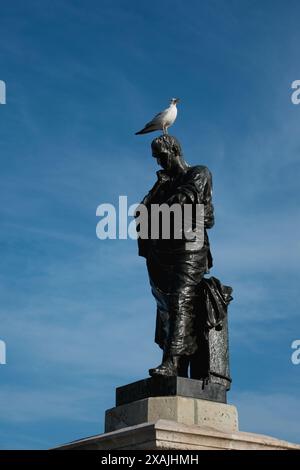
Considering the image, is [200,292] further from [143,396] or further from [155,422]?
[155,422]

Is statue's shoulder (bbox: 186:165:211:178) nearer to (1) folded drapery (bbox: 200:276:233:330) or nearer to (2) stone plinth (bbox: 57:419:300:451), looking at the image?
(1) folded drapery (bbox: 200:276:233:330)

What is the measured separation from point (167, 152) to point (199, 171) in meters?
0.57

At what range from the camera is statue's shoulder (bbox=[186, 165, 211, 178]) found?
405 inches

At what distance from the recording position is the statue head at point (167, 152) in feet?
34.8

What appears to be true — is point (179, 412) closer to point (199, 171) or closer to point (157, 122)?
point (199, 171)

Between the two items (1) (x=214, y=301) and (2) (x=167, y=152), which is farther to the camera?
(2) (x=167, y=152)

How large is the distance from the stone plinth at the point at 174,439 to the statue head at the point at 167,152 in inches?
146

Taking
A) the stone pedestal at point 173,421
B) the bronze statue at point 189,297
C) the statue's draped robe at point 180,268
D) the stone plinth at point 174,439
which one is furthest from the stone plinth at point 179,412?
the statue's draped robe at point 180,268

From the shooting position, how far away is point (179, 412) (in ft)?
28.1

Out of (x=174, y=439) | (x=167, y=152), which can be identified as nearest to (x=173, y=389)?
(x=174, y=439)
